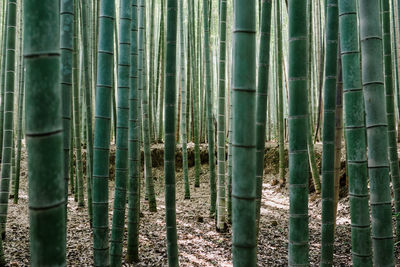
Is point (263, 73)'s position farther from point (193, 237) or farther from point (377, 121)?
point (193, 237)

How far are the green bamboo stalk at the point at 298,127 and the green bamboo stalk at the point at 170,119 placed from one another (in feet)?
2.28

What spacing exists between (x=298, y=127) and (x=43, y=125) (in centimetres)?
84

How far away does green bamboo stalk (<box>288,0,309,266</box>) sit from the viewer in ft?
4.21

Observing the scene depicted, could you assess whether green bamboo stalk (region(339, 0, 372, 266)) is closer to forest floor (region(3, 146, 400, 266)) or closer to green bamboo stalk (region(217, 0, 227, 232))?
forest floor (region(3, 146, 400, 266))

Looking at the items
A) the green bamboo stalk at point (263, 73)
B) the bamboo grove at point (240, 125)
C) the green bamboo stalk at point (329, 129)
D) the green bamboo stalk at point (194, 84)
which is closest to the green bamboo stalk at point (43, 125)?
the bamboo grove at point (240, 125)

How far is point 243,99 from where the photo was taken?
109 cm

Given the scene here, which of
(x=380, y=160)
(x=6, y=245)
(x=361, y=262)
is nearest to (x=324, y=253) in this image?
(x=361, y=262)

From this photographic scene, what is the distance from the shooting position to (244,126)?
1.09 m

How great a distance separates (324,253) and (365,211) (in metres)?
0.63

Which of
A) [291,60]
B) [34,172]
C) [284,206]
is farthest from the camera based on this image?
[284,206]

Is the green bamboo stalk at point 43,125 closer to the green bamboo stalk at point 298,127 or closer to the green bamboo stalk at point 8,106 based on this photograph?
the green bamboo stalk at point 298,127

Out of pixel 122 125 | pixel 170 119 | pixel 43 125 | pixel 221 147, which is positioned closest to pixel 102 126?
pixel 122 125

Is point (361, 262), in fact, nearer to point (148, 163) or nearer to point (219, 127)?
point (219, 127)

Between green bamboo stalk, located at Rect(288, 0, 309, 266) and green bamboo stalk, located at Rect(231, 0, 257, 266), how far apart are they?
257mm
